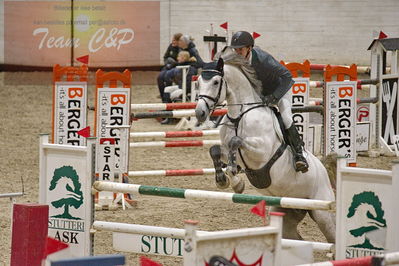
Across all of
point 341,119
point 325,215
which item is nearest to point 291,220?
point 325,215

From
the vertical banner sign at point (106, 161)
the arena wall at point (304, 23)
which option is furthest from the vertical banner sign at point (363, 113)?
the arena wall at point (304, 23)

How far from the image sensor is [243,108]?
6.95 metres

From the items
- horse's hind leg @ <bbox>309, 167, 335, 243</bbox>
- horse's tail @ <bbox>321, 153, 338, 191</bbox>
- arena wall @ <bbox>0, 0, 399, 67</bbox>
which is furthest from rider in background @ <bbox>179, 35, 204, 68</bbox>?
horse's hind leg @ <bbox>309, 167, 335, 243</bbox>

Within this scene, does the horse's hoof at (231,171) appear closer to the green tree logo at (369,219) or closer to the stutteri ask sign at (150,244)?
the stutteri ask sign at (150,244)

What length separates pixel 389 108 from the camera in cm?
1245

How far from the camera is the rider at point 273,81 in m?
6.91

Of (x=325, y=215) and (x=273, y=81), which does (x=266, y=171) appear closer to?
(x=325, y=215)

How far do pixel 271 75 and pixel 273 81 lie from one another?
49mm

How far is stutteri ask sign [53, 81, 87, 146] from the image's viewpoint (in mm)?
8758

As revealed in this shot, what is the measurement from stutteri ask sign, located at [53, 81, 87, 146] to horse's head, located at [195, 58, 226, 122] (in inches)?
88.8

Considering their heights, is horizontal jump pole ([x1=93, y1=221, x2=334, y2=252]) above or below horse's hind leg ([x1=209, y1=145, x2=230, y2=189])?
below

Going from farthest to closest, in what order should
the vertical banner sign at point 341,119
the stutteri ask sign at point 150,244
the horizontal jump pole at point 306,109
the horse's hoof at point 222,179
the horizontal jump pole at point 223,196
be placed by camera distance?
the vertical banner sign at point 341,119 < the horizontal jump pole at point 306,109 < the horse's hoof at point 222,179 < the stutteri ask sign at point 150,244 < the horizontal jump pole at point 223,196

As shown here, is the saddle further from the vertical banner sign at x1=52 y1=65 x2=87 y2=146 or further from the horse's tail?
the vertical banner sign at x1=52 y1=65 x2=87 y2=146

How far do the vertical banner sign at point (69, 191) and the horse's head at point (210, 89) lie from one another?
1.00m
